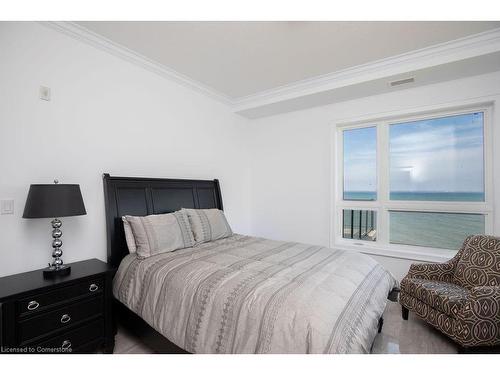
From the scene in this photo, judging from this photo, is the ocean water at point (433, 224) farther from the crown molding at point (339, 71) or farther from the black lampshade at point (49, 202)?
the black lampshade at point (49, 202)

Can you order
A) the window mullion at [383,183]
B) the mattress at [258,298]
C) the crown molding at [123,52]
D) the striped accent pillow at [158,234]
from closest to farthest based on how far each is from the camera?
the mattress at [258,298], the crown molding at [123,52], the striped accent pillow at [158,234], the window mullion at [383,183]

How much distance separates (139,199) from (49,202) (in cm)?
91

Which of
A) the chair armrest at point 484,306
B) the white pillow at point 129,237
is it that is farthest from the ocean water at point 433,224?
the white pillow at point 129,237

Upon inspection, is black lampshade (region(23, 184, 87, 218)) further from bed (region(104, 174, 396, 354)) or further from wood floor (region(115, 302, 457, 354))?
wood floor (region(115, 302, 457, 354))

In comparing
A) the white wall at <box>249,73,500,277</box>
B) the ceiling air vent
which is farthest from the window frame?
the ceiling air vent

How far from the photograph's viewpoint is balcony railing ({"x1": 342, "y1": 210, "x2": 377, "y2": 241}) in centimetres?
343

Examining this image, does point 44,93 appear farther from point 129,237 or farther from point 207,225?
point 207,225

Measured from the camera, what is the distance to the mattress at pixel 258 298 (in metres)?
1.23

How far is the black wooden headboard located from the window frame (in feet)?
6.38

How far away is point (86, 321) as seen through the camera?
1.78 meters

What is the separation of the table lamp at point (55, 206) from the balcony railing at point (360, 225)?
3.26 metres

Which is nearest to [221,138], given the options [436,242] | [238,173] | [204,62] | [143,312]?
[238,173]

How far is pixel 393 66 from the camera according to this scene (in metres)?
2.64
